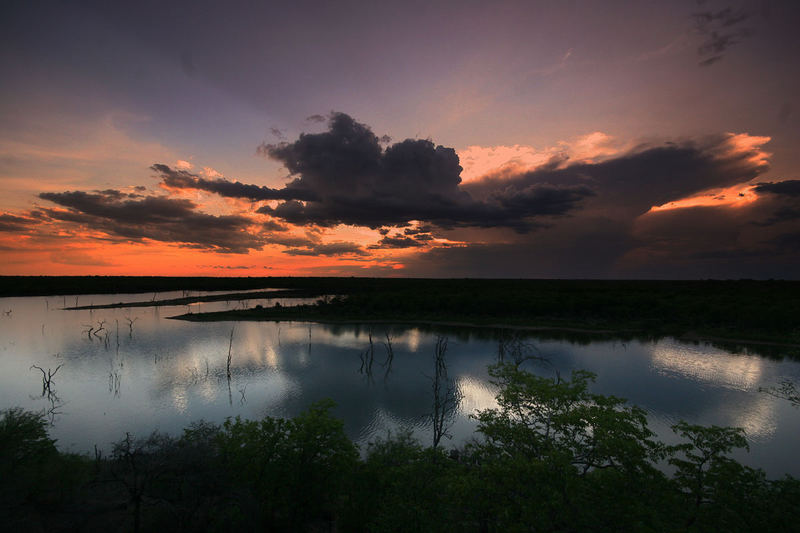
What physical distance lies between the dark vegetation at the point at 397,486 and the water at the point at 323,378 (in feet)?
26.5

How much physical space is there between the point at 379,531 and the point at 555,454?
5.65 metres

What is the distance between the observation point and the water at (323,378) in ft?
77.4

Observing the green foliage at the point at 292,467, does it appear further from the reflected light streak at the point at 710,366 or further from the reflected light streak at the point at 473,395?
the reflected light streak at the point at 710,366

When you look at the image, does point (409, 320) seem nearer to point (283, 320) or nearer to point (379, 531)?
point (283, 320)

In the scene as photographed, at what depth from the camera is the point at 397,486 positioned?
11805 mm

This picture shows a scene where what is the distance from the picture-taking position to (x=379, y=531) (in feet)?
36.9

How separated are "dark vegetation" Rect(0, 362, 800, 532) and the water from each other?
8064mm

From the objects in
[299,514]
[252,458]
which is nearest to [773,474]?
[299,514]

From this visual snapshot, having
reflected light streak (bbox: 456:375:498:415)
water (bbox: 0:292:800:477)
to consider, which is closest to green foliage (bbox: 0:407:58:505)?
water (bbox: 0:292:800:477)

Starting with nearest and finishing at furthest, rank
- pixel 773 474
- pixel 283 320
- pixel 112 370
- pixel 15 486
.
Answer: pixel 15 486 → pixel 773 474 → pixel 112 370 → pixel 283 320

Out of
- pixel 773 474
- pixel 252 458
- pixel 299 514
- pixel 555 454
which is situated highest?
pixel 555 454

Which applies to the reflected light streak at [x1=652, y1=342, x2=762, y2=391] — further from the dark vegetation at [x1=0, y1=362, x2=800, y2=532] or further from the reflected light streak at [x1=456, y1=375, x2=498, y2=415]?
the dark vegetation at [x1=0, y1=362, x2=800, y2=532]

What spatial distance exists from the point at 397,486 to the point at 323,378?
22.2 metres

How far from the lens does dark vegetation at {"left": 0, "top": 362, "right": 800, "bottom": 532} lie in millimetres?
9875
